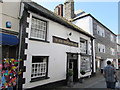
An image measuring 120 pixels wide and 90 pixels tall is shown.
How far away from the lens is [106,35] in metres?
20.3

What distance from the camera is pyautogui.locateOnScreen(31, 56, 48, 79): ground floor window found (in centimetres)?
623

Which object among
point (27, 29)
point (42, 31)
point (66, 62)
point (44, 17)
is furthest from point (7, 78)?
point (66, 62)

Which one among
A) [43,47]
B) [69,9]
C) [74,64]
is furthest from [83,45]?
[69,9]

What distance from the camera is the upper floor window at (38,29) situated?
21.3 ft

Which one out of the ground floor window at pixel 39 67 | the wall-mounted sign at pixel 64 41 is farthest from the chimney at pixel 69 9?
the ground floor window at pixel 39 67

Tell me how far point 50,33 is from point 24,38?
219 centimetres

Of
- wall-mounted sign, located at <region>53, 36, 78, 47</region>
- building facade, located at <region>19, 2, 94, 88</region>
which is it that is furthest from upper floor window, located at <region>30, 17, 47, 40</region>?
wall-mounted sign, located at <region>53, 36, 78, 47</region>

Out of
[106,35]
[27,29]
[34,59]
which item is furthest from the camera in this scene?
[106,35]

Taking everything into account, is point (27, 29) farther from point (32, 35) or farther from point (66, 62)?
Answer: point (66, 62)

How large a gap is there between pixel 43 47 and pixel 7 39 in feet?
7.98

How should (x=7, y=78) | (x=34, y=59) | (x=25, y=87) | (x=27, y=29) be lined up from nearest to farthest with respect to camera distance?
(x=7, y=78) → (x=25, y=87) → (x=27, y=29) → (x=34, y=59)

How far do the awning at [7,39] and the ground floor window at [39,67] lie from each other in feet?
5.66

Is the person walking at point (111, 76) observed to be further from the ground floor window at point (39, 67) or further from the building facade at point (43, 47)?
the ground floor window at point (39, 67)

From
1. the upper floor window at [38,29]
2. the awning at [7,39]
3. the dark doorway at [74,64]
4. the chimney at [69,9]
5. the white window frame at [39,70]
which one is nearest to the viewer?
the awning at [7,39]
